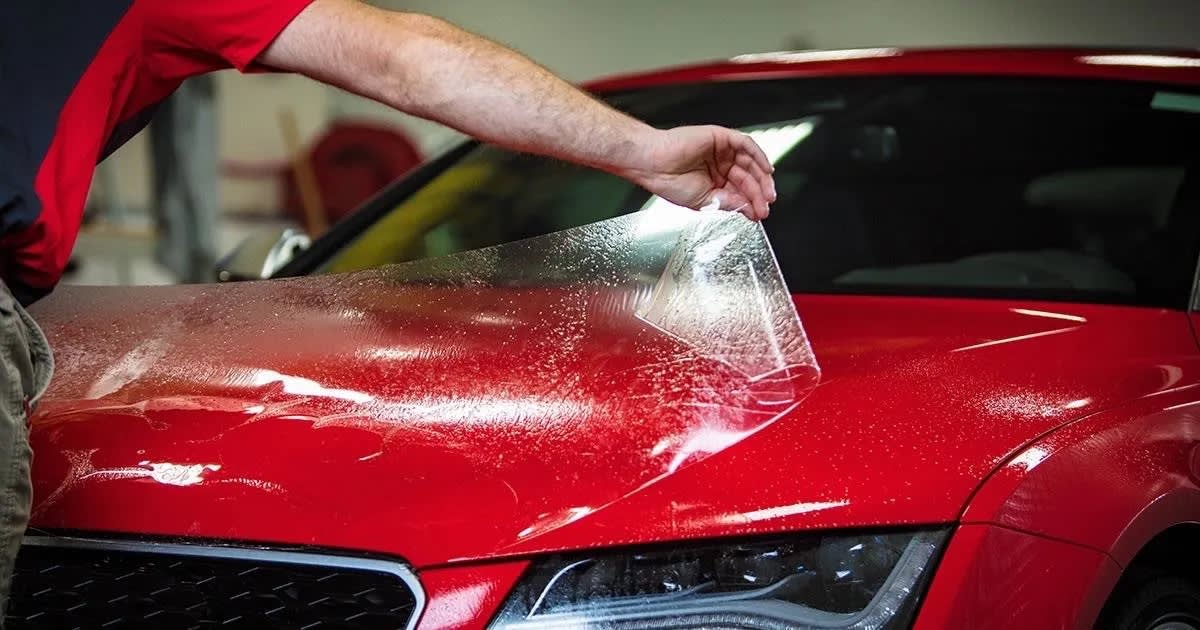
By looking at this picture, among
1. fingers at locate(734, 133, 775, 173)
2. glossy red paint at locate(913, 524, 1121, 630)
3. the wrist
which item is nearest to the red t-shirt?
the wrist

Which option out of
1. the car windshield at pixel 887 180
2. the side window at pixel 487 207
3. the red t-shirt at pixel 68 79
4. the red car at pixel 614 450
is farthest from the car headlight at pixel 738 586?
the side window at pixel 487 207

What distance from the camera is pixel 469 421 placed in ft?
5.12

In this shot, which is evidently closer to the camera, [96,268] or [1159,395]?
[1159,395]

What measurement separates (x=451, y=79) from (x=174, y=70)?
335mm

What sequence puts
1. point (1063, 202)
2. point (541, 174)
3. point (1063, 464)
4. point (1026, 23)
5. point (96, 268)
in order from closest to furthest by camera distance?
point (1063, 464), point (541, 174), point (1063, 202), point (96, 268), point (1026, 23)

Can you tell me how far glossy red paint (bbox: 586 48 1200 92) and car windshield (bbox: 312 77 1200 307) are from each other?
0.02 meters

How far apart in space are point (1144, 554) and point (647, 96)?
144 cm

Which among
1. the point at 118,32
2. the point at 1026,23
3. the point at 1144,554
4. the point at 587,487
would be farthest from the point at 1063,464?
the point at 1026,23

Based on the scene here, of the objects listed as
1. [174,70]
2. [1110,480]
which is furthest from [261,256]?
[1110,480]

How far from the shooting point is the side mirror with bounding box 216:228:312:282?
8.86ft

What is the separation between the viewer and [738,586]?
143 centimetres

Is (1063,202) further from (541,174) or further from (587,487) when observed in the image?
(587,487)

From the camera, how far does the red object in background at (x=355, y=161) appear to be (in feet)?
37.6

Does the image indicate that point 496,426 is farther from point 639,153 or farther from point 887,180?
point 887,180
